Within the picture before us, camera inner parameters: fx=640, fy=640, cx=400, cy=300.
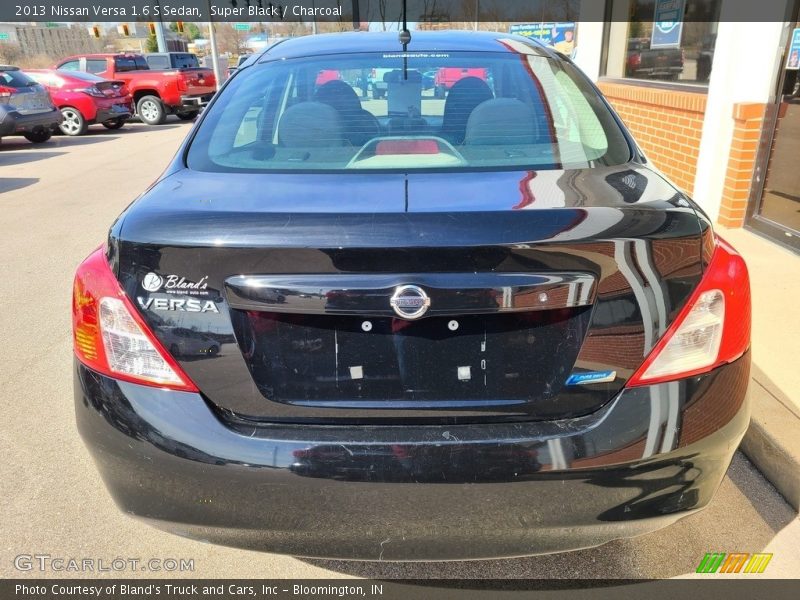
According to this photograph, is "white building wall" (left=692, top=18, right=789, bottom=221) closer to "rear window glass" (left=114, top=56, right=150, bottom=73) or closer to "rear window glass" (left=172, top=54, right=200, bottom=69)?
"rear window glass" (left=172, top=54, right=200, bottom=69)

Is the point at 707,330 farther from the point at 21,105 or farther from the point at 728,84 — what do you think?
the point at 21,105

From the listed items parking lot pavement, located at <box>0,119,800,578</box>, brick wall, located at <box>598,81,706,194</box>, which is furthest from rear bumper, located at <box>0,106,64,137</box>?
brick wall, located at <box>598,81,706,194</box>

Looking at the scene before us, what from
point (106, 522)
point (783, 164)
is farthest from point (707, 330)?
point (783, 164)

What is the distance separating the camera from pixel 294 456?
155cm

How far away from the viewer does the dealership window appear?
19.7 feet

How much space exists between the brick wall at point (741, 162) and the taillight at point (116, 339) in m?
4.99

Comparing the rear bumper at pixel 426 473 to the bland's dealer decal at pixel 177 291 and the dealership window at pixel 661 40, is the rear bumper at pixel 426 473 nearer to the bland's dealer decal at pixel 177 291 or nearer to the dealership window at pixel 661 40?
the bland's dealer decal at pixel 177 291

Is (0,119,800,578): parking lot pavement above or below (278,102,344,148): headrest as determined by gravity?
below

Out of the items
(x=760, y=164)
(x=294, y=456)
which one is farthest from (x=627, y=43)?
(x=294, y=456)

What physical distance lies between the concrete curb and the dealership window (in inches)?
Result: 166

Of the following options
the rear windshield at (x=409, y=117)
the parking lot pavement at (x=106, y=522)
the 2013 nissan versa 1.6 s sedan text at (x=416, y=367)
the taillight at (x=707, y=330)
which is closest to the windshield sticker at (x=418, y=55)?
the rear windshield at (x=409, y=117)

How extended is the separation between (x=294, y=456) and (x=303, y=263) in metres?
0.47

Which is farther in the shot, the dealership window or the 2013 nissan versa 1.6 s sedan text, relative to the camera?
the dealership window

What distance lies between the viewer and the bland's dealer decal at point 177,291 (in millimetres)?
1529
